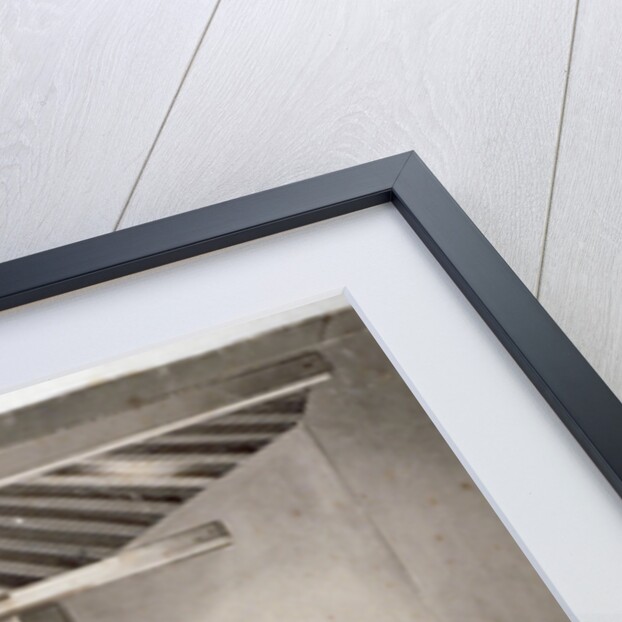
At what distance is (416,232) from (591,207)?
113 millimetres

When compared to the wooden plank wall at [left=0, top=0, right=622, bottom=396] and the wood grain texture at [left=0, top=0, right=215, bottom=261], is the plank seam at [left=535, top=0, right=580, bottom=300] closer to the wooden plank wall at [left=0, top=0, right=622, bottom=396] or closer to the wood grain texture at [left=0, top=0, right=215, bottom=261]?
the wooden plank wall at [left=0, top=0, right=622, bottom=396]

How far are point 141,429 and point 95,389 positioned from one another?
0.13 meters

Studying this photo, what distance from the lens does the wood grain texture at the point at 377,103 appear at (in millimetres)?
450

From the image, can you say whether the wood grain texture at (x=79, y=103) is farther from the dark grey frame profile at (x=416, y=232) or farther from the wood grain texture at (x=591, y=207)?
the wood grain texture at (x=591, y=207)

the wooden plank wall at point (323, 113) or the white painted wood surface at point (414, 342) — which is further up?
the wooden plank wall at point (323, 113)

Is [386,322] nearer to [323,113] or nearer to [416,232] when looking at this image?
[416,232]

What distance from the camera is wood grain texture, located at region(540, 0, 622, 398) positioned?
0.41 metres

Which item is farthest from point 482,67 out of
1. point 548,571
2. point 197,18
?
point 548,571

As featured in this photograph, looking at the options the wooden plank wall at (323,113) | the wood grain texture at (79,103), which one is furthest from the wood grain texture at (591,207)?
the wood grain texture at (79,103)

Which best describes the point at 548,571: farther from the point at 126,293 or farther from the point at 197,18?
the point at 197,18

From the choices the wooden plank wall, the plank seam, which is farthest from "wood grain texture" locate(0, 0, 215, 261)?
the plank seam

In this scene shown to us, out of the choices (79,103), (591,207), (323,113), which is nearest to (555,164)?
(591,207)

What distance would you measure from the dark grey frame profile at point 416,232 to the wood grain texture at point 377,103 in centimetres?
3

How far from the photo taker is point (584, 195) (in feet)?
1.49
